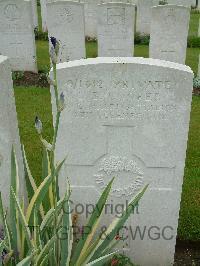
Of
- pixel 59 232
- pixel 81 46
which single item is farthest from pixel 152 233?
pixel 81 46

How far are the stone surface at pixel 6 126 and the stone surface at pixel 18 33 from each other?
5058 millimetres

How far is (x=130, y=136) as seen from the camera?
2.50 metres

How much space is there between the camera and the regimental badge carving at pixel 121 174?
103 inches

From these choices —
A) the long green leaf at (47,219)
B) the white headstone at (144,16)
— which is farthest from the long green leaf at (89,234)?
the white headstone at (144,16)

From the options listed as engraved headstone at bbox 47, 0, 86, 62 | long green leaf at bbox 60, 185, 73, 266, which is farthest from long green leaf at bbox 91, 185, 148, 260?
engraved headstone at bbox 47, 0, 86, 62

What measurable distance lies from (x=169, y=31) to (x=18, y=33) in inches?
110

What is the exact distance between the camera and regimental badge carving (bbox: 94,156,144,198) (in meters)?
2.62

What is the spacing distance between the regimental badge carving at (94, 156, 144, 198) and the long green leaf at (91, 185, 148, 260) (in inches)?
15.1

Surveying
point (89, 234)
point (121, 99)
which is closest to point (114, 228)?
point (89, 234)

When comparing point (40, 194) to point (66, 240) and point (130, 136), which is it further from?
point (130, 136)

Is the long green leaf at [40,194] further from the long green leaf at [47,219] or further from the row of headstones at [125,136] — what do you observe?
the row of headstones at [125,136]

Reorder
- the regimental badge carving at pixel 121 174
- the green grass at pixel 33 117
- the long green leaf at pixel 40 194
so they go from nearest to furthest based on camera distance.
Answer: the long green leaf at pixel 40 194
the regimental badge carving at pixel 121 174
the green grass at pixel 33 117

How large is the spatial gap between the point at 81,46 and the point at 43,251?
5623 mm

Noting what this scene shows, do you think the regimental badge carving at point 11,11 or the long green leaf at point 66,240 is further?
the regimental badge carving at point 11,11
